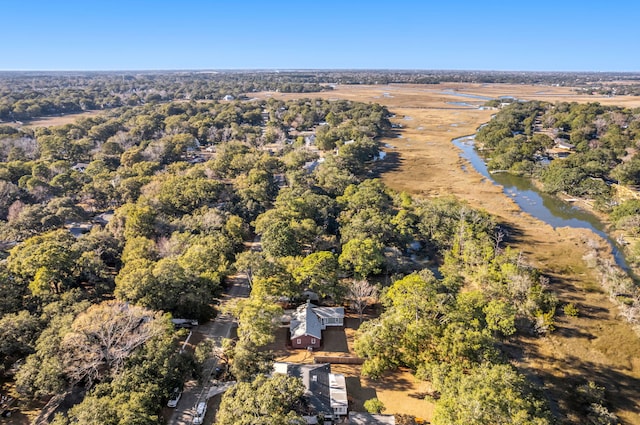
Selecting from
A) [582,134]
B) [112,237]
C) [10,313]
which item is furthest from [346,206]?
[582,134]

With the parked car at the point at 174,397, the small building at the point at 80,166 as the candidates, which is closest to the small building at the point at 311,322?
the parked car at the point at 174,397

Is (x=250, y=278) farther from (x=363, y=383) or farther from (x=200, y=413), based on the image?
(x=363, y=383)

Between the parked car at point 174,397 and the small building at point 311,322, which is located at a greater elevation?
the small building at point 311,322

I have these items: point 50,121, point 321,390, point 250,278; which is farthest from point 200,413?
point 50,121

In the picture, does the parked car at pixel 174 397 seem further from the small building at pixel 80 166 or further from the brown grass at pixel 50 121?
the brown grass at pixel 50 121

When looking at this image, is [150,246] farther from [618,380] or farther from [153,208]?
[618,380]

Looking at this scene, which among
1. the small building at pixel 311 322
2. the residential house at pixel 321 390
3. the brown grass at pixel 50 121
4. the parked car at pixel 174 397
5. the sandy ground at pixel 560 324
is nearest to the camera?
the residential house at pixel 321 390
